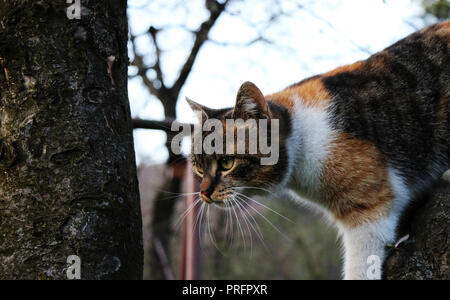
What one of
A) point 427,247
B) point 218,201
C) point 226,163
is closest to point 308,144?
point 226,163

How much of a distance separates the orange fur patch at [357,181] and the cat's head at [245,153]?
9.7 inches

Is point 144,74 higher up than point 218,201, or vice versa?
point 144,74

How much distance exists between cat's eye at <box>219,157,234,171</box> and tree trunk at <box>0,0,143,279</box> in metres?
0.67

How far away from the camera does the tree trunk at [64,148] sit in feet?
3.96

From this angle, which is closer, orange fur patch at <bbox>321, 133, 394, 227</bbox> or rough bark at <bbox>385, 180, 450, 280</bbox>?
rough bark at <bbox>385, 180, 450, 280</bbox>

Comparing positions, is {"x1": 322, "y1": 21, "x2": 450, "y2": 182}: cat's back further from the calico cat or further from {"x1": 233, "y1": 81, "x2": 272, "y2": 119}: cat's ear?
{"x1": 233, "y1": 81, "x2": 272, "y2": 119}: cat's ear

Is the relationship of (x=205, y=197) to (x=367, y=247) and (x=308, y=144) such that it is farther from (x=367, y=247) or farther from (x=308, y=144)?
(x=367, y=247)

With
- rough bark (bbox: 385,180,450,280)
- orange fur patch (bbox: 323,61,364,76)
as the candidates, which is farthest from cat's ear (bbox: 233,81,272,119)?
rough bark (bbox: 385,180,450,280)

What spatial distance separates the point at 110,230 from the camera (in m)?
1.25

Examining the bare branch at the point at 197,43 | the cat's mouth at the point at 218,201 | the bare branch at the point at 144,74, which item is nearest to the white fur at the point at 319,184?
the cat's mouth at the point at 218,201

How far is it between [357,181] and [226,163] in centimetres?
61

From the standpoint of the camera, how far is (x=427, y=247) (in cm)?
159

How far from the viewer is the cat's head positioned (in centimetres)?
200
